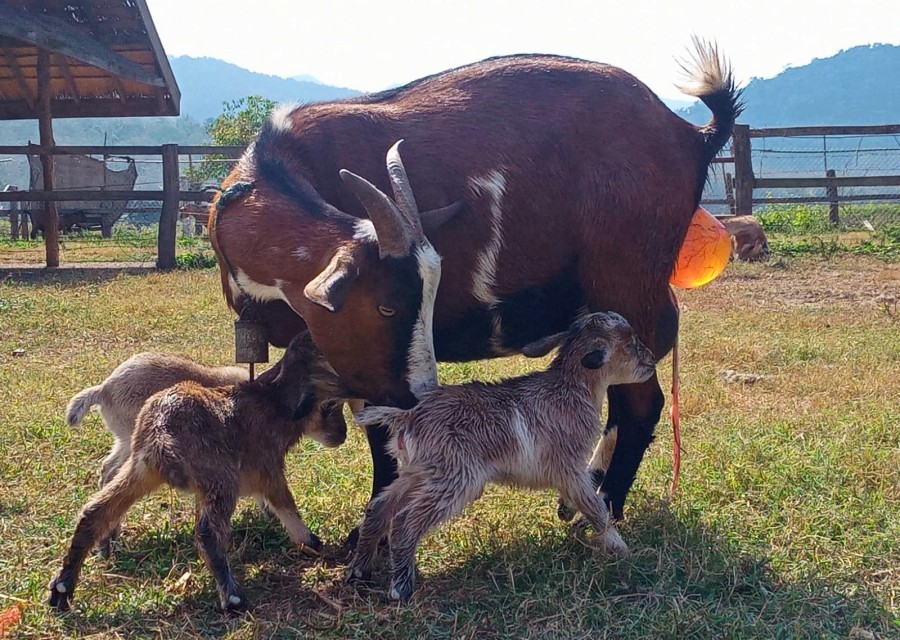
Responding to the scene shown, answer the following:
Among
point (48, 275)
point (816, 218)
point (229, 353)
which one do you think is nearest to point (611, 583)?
point (229, 353)

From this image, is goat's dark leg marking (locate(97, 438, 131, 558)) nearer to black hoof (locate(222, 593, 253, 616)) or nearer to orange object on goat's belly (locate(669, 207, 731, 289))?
black hoof (locate(222, 593, 253, 616))

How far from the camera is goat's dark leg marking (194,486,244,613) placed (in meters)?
3.34

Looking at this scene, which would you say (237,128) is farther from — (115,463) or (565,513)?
(565,513)

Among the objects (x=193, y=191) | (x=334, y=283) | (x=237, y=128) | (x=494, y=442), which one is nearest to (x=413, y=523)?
(x=494, y=442)

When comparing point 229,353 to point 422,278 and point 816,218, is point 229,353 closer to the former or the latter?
point 422,278

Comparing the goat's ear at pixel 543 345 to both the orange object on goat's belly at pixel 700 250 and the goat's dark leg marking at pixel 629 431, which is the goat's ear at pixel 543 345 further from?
the orange object on goat's belly at pixel 700 250

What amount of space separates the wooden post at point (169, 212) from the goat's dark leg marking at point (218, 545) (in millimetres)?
10828

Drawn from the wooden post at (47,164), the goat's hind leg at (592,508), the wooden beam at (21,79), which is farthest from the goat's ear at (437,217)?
the wooden beam at (21,79)

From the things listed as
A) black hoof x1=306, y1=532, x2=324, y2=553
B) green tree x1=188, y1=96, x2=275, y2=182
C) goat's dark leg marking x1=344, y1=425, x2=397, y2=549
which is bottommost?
black hoof x1=306, y1=532, x2=324, y2=553

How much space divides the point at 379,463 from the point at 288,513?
48 cm

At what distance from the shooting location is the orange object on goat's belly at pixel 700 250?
15.0ft

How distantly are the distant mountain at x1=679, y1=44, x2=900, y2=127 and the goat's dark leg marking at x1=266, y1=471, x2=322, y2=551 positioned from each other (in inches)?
6749

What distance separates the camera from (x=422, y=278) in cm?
354

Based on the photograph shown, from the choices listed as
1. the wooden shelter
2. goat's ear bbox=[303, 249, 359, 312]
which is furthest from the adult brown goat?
the wooden shelter
